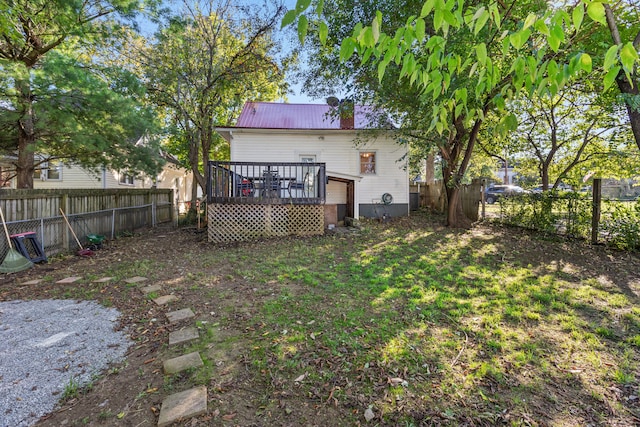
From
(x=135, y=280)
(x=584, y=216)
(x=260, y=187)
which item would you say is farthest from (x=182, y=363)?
(x=584, y=216)

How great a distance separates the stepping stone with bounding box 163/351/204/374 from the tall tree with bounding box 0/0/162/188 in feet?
20.4

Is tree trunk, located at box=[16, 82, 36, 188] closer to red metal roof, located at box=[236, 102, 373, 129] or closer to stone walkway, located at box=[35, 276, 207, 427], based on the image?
stone walkway, located at box=[35, 276, 207, 427]

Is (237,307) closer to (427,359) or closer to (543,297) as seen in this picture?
(427,359)

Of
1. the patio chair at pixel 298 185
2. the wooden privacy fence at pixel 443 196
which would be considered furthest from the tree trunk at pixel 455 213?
the patio chair at pixel 298 185

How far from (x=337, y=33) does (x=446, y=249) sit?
6.43 meters

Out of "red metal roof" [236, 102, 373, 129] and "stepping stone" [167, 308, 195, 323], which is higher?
"red metal roof" [236, 102, 373, 129]

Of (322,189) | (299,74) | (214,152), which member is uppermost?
(299,74)

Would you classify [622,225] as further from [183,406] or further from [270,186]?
[183,406]

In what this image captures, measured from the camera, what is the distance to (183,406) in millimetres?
1996

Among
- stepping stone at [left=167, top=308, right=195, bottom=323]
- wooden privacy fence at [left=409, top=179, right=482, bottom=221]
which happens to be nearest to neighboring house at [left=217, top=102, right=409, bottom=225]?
wooden privacy fence at [left=409, top=179, right=482, bottom=221]

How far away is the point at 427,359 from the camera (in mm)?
2555

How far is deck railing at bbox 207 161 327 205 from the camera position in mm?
7812

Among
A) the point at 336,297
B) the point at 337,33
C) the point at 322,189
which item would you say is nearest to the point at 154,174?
the point at 322,189

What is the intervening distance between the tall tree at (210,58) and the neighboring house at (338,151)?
1327mm
